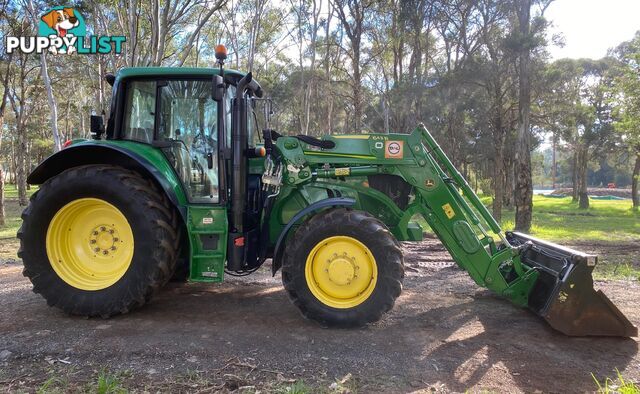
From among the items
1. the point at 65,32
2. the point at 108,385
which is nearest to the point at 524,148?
the point at 108,385

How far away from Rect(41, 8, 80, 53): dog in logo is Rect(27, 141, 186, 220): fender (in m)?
10.1

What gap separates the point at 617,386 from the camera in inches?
115

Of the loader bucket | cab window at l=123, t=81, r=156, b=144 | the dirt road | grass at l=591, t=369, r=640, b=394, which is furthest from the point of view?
cab window at l=123, t=81, r=156, b=144

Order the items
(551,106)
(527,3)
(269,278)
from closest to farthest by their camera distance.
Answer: (269,278) < (527,3) < (551,106)

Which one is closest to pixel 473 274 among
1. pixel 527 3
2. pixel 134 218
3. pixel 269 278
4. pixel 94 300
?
pixel 269 278

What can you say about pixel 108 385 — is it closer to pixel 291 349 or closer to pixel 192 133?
pixel 291 349

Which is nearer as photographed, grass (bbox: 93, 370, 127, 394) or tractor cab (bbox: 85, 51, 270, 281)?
grass (bbox: 93, 370, 127, 394)

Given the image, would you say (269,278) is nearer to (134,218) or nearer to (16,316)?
(134,218)

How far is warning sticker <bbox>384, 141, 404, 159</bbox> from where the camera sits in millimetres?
4461

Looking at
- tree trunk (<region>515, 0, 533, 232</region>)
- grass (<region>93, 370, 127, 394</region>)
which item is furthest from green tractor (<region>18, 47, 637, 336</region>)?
tree trunk (<region>515, 0, 533, 232</region>)

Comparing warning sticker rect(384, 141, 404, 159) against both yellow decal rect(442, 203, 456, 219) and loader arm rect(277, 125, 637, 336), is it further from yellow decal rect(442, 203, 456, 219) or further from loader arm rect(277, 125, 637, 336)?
yellow decal rect(442, 203, 456, 219)

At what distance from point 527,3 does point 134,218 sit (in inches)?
519

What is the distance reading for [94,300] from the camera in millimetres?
3980

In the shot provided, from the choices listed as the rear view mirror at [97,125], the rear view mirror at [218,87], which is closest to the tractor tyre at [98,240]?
the rear view mirror at [97,125]
